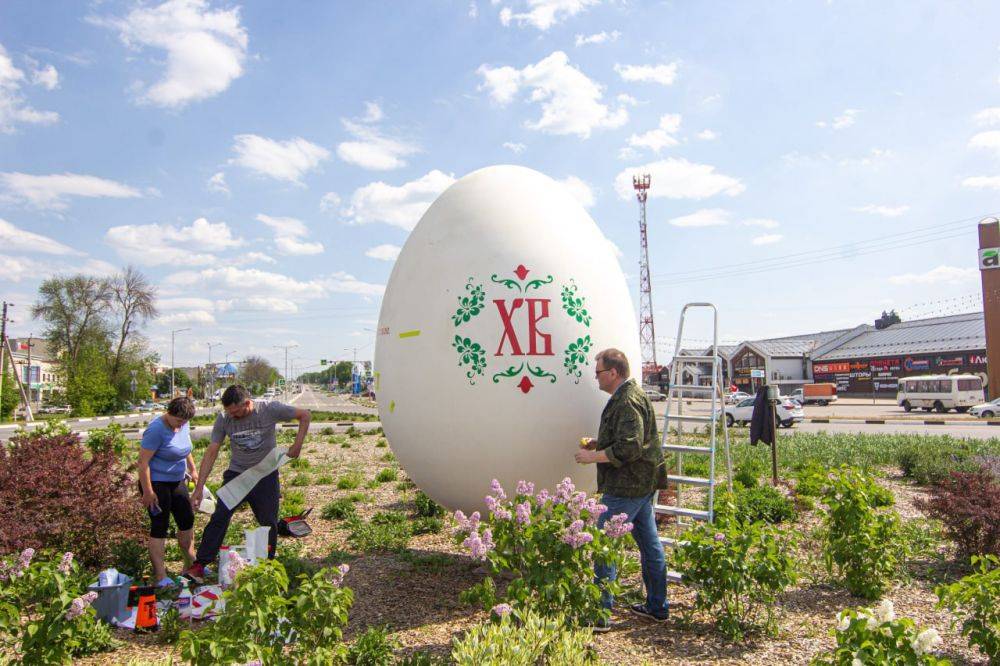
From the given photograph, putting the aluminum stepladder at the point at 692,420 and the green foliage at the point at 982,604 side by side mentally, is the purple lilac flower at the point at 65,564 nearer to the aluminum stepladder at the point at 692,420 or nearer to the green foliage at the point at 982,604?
the aluminum stepladder at the point at 692,420

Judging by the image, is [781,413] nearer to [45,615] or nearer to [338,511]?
[338,511]

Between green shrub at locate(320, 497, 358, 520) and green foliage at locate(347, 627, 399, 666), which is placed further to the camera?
green shrub at locate(320, 497, 358, 520)

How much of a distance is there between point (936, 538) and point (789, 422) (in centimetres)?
2245

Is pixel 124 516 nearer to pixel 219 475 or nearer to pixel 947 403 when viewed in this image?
pixel 219 475

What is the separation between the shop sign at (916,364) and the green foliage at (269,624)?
193 ft

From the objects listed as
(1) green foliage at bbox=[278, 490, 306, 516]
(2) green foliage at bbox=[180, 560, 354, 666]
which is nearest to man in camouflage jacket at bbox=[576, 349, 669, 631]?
(2) green foliage at bbox=[180, 560, 354, 666]

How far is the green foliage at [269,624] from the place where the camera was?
3109 mm

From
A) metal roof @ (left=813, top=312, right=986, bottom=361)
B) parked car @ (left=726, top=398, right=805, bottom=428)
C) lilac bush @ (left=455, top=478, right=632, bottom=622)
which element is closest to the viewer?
lilac bush @ (left=455, top=478, right=632, bottom=622)

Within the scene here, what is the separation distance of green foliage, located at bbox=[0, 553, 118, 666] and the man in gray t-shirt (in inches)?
59.0

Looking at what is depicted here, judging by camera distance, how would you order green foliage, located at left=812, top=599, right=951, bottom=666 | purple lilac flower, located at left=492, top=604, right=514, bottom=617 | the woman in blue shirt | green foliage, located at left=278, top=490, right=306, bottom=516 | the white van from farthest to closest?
the white van < green foliage, located at left=278, top=490, right=306, bottom=516 < the woman in blue shirt < purple lilac flower, located at left=492, top=604, right=514, bottom=617 < green foliage, located at left=812, top=599, right=951, bottom=666

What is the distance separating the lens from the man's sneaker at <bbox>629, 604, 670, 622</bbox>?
15.6 ft

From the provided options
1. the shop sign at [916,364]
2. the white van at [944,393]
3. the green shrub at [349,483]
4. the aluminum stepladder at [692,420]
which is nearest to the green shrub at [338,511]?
the green shrub at [349,483]

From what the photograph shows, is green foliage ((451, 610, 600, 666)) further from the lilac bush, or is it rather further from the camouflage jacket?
the camouflage jacket

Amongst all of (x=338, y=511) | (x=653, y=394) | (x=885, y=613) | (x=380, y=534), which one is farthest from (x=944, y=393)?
(x=885, y=613)
